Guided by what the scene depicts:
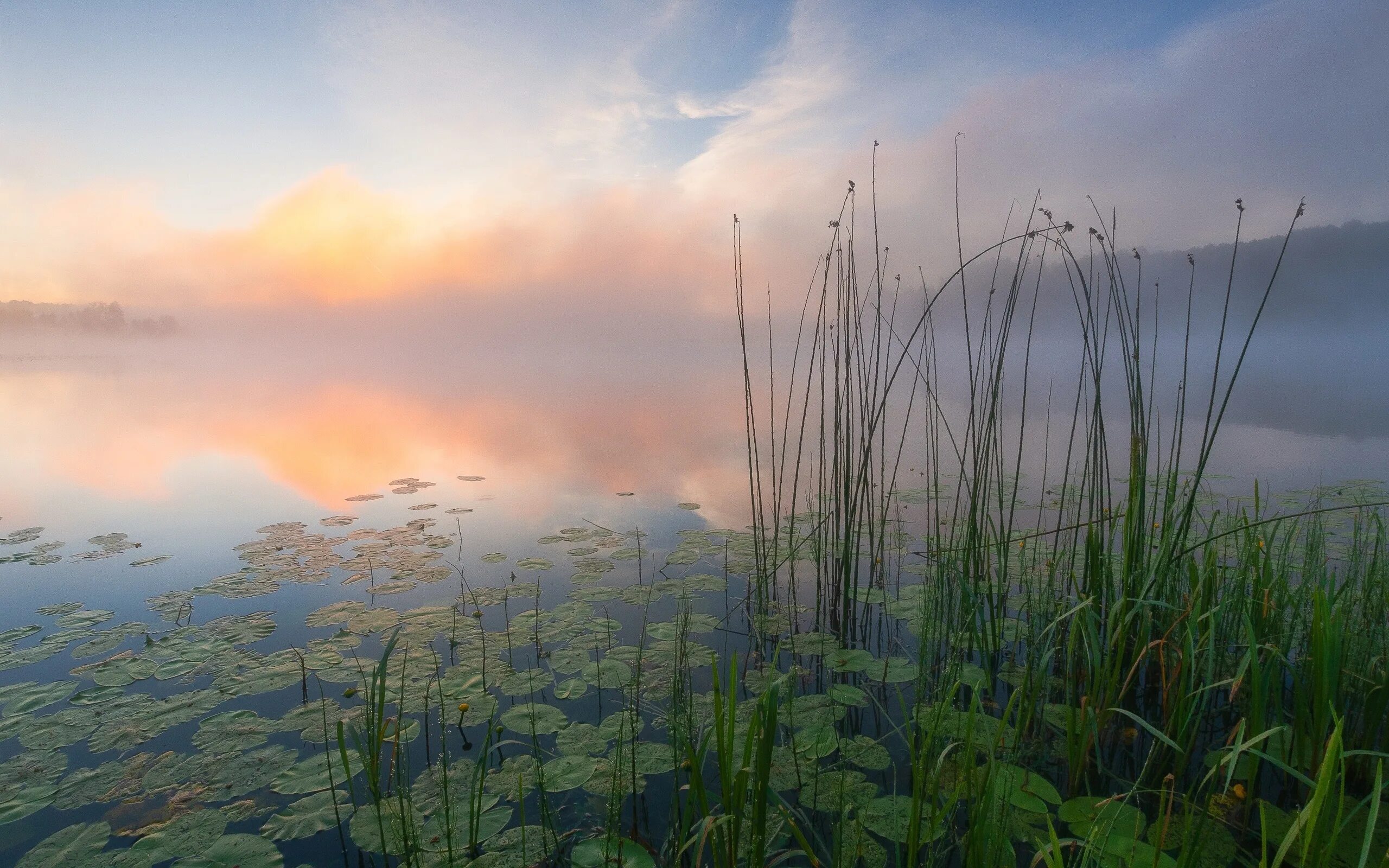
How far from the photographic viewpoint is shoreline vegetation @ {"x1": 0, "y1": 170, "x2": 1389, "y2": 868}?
61.1 inches

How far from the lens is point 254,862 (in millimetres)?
1707

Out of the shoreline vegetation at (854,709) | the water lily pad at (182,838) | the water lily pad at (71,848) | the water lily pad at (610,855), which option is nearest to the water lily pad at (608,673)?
the shoreline vegetation at (854,709)

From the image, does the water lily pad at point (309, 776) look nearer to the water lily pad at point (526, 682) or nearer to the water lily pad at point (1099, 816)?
the water lily pad at point (526, 682)

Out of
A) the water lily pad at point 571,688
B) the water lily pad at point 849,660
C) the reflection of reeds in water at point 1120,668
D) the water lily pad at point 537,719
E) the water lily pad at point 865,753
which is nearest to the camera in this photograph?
the reflection of reeds in water at point 1120,668

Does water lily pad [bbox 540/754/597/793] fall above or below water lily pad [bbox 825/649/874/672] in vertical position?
above

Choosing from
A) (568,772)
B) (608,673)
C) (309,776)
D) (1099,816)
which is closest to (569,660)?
(608,673)

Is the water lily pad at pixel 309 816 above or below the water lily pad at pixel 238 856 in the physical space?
below

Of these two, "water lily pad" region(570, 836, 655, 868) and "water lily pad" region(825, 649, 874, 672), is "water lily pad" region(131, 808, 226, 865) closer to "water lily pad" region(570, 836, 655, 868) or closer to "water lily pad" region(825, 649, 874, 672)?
"water lily pad" region(570, 836, 655, 868)

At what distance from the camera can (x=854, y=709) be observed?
2533 millimetres

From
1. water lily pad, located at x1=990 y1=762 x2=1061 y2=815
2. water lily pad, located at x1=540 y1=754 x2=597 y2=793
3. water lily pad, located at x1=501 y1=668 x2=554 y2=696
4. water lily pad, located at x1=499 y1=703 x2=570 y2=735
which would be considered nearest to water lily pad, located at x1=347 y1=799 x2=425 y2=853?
water lily pad, located at x1=540 y1=754 x2=597 y2=793

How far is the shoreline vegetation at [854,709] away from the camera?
1.55m

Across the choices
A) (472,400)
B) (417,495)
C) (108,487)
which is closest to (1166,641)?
(417,495)

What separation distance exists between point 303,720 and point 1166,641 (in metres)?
3.21

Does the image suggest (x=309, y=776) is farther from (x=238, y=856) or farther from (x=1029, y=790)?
(x=1029, y=790)
